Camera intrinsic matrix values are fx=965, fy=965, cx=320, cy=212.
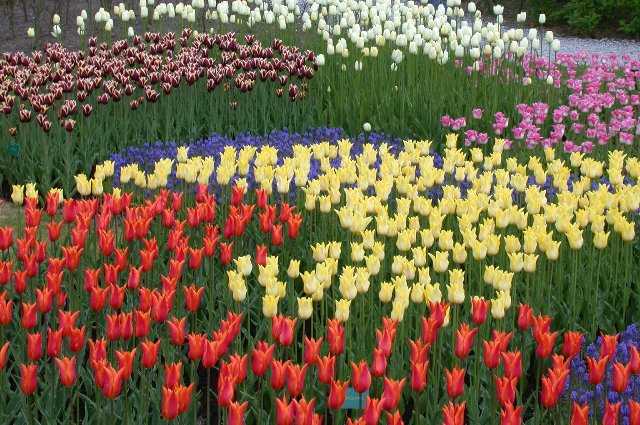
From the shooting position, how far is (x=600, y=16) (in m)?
18.5

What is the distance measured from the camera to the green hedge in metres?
18.4

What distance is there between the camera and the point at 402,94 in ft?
27.6

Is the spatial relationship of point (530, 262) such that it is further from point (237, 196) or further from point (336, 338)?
point (237, 196)

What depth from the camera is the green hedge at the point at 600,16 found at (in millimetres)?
18361

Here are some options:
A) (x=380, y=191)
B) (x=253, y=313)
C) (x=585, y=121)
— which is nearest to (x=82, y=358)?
(x=253, y=313)

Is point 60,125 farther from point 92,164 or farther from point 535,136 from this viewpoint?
point 535,136

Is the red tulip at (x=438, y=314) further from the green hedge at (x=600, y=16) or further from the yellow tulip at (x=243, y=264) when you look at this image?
the green hedge at (x=600, y=16)

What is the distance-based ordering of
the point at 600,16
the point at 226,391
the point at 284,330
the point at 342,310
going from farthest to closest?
the point at 600,16 < the point at 342,310 < the point at 284,330 < the point at 226,391

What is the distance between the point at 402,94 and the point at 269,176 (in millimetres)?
3188

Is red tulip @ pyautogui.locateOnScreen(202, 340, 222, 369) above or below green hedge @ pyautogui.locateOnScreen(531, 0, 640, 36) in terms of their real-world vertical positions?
below

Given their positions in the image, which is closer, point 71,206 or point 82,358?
point 82,358

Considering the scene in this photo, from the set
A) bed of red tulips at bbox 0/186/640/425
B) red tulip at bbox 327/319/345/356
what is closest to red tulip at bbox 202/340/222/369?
bed of red tulips at bbox 0/186/640/425

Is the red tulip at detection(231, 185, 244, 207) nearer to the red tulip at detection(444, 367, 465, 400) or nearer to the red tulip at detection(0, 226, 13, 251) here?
the red tulip at detection(0, 226, 13, 251)

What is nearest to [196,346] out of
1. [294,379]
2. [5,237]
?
[294,379]
